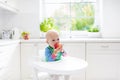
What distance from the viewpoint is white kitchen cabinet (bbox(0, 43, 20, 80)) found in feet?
7.58

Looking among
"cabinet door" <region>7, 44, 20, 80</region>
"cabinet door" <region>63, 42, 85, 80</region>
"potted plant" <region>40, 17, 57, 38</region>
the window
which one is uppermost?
the window

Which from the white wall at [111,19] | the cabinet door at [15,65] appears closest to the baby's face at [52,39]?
the cabinet door at [15,65]

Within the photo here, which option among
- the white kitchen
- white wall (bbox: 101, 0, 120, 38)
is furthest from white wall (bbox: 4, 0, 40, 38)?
white wall (bbox: 101, 0, 120, 38)

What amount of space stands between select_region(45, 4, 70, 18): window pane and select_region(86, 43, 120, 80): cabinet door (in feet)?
3.71

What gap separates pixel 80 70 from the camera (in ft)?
4.85

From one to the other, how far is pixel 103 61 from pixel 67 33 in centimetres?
104

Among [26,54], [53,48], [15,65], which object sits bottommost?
[15,65]

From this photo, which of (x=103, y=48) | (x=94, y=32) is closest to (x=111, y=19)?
(x=94, y=32)

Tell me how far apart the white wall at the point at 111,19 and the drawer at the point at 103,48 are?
0.55 meters

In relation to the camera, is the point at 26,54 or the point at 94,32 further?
the point at 94,32

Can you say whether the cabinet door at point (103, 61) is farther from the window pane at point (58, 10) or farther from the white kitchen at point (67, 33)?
the window pane at point (58, 10)

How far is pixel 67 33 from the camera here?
3.82 m

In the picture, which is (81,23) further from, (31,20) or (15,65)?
(15,65)

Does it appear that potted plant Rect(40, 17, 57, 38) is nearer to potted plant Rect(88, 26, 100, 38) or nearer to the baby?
potted plant Rect(88, 26, 100, 38)
